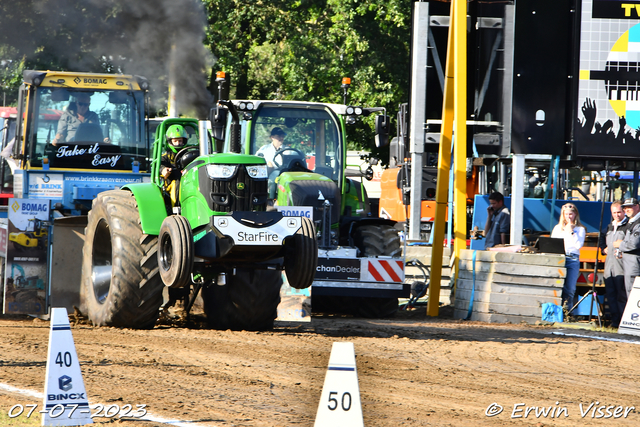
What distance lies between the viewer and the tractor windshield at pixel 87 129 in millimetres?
13641

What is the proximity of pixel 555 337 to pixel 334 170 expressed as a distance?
3.57 meters

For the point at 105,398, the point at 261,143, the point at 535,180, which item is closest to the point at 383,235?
the point at 261,143

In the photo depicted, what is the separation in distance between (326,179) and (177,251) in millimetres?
3627

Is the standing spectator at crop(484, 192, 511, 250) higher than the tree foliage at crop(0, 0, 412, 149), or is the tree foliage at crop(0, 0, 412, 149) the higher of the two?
the tree foliage at crop(0, 0, 412, 149)

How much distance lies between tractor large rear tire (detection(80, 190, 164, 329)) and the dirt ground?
170 mm

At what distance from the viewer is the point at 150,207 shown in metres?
8.89

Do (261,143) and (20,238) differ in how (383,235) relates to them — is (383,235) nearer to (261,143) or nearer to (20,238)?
(261,143)

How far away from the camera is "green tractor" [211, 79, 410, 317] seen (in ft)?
A: 36.2

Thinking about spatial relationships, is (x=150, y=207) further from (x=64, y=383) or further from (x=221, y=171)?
(x=64, y=383)

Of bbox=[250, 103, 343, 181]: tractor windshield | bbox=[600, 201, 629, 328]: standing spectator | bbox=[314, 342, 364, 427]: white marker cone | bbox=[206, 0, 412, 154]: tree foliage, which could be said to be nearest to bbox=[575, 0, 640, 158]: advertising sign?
bbox=[600, 201, 629, 328]: standing spectator

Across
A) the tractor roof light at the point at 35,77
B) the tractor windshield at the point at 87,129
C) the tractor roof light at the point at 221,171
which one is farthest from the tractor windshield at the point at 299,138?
the tractor roof light at the point at 35,77

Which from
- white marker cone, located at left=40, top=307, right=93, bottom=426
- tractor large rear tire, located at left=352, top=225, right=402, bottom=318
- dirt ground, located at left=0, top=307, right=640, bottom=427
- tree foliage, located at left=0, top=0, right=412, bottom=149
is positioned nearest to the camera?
white marker cone, located at left=40, top=307, right=93, bottom=426

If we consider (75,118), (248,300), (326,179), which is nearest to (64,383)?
(248,300)

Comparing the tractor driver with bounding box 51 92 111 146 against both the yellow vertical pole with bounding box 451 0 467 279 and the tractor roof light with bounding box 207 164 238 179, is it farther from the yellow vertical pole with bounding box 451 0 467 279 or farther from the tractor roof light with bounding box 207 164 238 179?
the tractor roof light with bounding box 207 164 238 179
